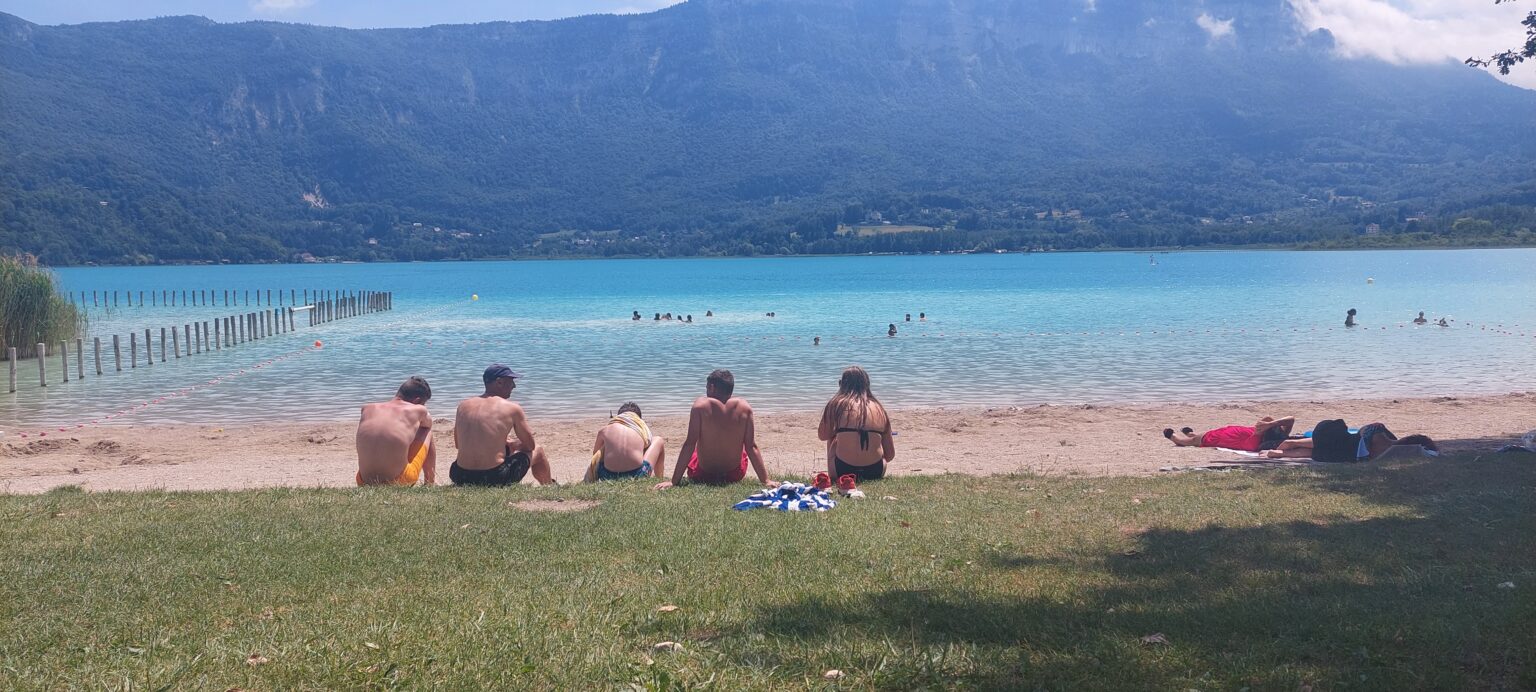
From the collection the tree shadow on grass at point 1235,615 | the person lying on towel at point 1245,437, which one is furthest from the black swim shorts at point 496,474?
the person lying on towel at point 1245,437

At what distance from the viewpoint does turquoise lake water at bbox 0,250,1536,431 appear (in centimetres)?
2456

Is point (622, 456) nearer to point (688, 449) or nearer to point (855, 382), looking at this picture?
point (688, 449)

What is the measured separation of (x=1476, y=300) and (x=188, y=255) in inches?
6375

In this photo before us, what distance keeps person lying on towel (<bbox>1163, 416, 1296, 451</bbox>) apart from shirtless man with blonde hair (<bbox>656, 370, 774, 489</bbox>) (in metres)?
6.70

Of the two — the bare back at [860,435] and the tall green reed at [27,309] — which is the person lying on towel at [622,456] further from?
the tall green reed at [27,309]

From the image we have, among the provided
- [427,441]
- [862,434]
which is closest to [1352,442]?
[862,434]

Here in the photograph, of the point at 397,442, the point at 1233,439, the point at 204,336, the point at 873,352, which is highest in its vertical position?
the point at 397,442

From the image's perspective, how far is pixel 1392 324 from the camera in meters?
Answer: 43.0

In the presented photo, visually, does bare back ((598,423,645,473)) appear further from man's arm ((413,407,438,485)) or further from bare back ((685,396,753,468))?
man's arm ((413,407,438,485))

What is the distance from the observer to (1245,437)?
577 inches

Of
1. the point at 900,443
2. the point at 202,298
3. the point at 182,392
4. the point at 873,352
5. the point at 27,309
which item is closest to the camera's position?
the point at 900,443

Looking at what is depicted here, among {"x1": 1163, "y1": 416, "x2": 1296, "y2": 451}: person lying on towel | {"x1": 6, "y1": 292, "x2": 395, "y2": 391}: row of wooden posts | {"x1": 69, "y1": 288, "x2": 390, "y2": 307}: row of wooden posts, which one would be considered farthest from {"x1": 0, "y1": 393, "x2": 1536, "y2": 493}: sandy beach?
{"x1": 69, "y1": 288, "x2": 390, "y2": 307}: row of wooden posts

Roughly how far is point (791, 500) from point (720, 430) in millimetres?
1574

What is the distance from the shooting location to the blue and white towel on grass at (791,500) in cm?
920
